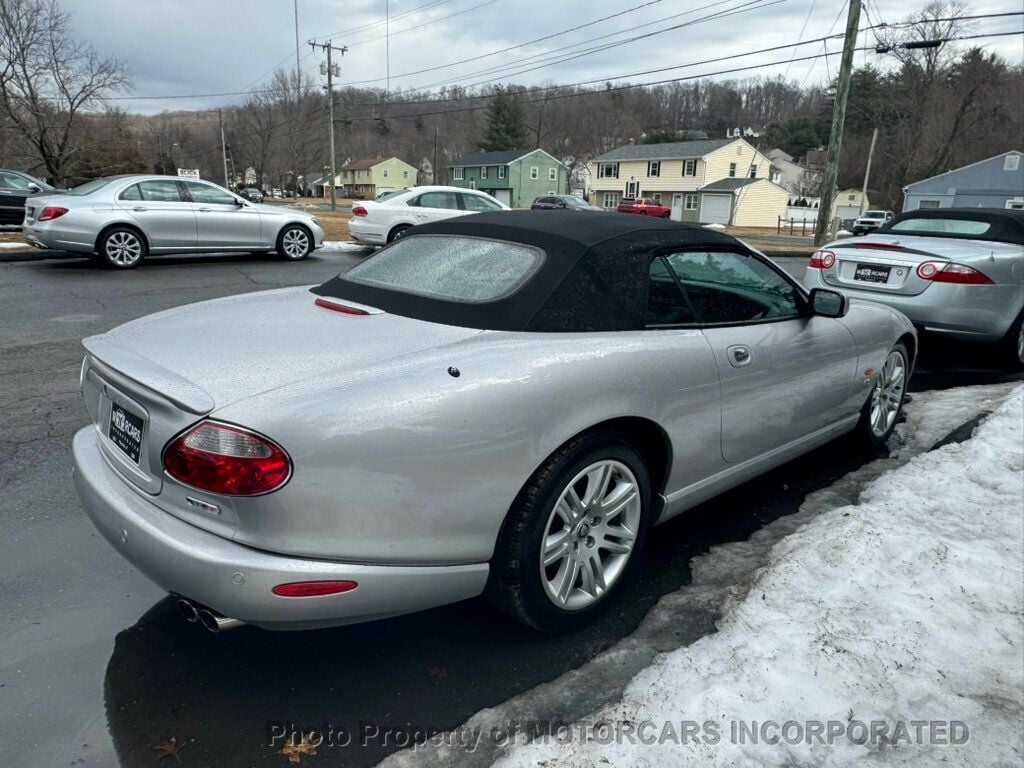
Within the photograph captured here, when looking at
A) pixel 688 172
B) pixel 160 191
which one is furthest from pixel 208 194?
pixel 688 172

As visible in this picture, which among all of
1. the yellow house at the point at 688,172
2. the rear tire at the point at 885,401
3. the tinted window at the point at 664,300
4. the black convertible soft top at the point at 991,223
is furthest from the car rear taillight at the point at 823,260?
the yellow house at the point at 688,172

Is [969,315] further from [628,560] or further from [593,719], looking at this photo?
[593,719]

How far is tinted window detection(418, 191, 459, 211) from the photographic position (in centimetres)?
1467

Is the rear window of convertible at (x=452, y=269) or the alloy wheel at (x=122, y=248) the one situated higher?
the rear window of convertible at (x=452, y=269)

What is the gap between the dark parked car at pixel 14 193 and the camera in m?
16.3

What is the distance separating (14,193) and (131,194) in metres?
8.34

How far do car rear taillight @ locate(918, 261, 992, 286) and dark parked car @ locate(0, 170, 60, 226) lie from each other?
17864 mm

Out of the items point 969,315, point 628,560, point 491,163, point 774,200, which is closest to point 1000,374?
point 969,315

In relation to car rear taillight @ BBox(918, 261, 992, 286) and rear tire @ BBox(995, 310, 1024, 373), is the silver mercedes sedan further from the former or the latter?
rear tire @ BBox(995, 310, 1024, 373)

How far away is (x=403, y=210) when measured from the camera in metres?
14.4

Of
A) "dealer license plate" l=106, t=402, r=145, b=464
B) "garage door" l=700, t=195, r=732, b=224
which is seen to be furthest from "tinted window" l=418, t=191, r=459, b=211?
"garage door" l=700, t=195, r=732, b=224

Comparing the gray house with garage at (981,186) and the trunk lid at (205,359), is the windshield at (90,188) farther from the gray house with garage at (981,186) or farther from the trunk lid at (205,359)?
the gray house with garage at (981,186)

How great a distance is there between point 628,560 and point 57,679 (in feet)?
6.62

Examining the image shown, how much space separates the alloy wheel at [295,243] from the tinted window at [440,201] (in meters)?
2.86
